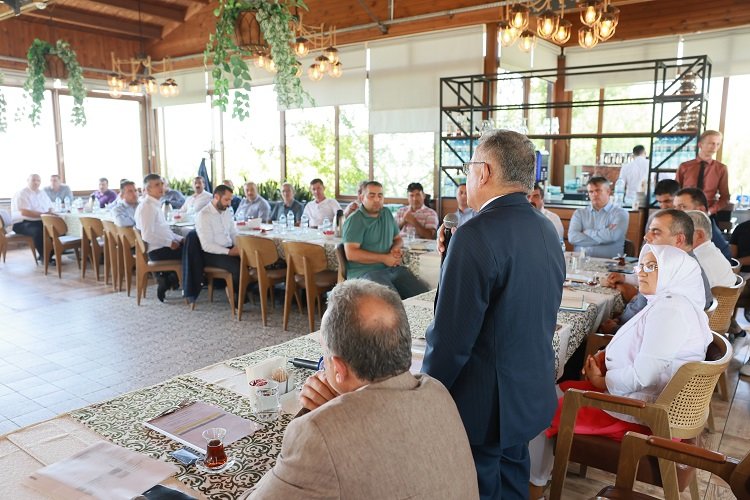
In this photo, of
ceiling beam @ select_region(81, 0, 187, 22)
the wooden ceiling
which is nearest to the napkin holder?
the wooden ceiling

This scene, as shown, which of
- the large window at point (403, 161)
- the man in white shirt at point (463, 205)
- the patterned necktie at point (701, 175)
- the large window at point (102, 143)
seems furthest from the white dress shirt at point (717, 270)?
the large window at point (102, 143)

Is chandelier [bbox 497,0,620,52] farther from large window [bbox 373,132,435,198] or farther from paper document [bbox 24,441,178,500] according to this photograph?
paper document [bbox 24,441,178,500]

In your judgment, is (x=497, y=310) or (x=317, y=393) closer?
(x=317, y=393)

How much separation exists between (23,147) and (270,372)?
11.0 m

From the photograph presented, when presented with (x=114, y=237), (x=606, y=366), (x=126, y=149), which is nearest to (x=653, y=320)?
(x=606, y=366)

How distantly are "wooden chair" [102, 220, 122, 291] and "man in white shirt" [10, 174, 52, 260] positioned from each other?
1.81 meters

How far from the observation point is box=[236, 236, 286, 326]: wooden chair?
5297 millimetres

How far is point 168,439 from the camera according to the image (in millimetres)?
1595

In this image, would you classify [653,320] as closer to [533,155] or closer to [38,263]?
[533,155]

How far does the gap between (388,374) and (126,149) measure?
1270 centimetres

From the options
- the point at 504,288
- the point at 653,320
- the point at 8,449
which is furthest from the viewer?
the point at 653,320

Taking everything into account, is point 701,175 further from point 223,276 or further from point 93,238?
point 93,238

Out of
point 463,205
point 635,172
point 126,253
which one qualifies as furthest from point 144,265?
point 635,172

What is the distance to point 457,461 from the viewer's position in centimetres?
118
